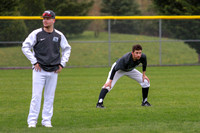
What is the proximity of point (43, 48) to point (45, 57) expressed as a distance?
0.49 ft

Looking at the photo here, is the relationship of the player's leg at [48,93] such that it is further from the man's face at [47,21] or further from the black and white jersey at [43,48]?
the man's face at [47,21]

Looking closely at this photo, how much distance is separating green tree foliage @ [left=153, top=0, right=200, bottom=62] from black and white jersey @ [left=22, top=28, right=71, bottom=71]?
16841mm

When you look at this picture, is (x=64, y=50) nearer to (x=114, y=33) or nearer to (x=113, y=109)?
(x=113, y=109)

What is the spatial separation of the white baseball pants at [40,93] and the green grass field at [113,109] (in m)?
0.21

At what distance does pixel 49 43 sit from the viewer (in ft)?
21.0

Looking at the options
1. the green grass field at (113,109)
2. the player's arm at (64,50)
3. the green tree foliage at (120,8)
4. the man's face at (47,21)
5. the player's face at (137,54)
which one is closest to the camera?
the man's face at (47,21)

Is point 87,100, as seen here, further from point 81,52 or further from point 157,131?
point 81,52

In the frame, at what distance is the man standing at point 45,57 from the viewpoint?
20.9 feet

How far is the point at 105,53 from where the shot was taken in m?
29.0

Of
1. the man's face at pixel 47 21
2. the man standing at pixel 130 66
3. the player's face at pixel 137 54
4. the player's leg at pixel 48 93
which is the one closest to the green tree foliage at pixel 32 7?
the man standing at pixel 130 66

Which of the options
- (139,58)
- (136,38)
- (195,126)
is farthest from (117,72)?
(136,38)

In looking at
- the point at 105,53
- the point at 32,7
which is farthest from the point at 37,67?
the point at 32,7

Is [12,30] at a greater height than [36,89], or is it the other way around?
[36,89]

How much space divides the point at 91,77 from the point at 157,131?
10.1m
